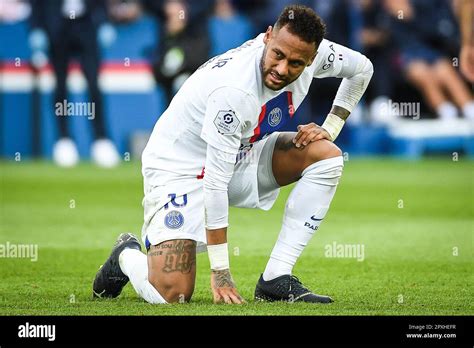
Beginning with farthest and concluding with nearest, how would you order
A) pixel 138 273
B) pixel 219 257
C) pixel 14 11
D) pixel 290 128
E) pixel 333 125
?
1. pixel 290 128
2. pixel 14 11
3. pixel 333 125
4. pixel 138 273
5. pixel 219 257

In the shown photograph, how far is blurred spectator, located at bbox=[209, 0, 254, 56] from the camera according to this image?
19.2 m

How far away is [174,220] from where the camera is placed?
7098mm

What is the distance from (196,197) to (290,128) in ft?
39.2

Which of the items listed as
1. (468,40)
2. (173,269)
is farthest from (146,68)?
(173,269)

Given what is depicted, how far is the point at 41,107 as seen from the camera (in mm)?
18703

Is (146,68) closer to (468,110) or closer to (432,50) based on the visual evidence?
(432,50)

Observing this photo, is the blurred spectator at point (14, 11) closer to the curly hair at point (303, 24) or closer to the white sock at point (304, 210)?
the white sock at point (304, 210)

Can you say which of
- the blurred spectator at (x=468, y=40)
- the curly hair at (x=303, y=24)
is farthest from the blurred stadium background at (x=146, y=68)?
the curly hair at (x=303, y=24)

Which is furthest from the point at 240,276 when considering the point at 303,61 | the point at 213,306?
the point at 303,61

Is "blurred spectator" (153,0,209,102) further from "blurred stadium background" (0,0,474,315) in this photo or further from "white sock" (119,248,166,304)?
"white sock" (119,248,166,304)

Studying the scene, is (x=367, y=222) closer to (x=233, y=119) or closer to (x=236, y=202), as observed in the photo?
(x=236, y=202)

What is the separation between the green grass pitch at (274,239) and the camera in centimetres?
691

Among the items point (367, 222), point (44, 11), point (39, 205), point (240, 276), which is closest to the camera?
point (240, 276)
